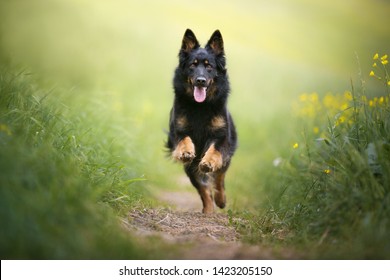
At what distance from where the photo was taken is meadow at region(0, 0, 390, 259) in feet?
11.4

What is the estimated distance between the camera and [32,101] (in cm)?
497

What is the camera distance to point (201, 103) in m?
6.20

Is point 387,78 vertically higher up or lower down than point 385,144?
higher up

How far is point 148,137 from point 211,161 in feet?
19.3

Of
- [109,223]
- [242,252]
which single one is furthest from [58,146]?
[242,252]

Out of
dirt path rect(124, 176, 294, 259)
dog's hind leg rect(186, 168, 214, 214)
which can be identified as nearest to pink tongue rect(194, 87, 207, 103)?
dog's hind leg rect(186, 168, 214, 214)

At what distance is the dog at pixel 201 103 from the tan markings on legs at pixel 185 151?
0.01 m

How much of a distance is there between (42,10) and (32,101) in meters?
11.6

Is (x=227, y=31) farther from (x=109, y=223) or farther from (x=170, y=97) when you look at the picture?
(x=109, y=223)

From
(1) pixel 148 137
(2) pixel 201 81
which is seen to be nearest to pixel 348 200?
(2) pixel 201 81

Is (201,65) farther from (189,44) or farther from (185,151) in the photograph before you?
(185,151)

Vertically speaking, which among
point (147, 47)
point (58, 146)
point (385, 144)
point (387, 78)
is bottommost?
point (58, 146)

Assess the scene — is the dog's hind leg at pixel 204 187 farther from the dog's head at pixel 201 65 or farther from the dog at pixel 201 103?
the dog's head at pixel 201 65
